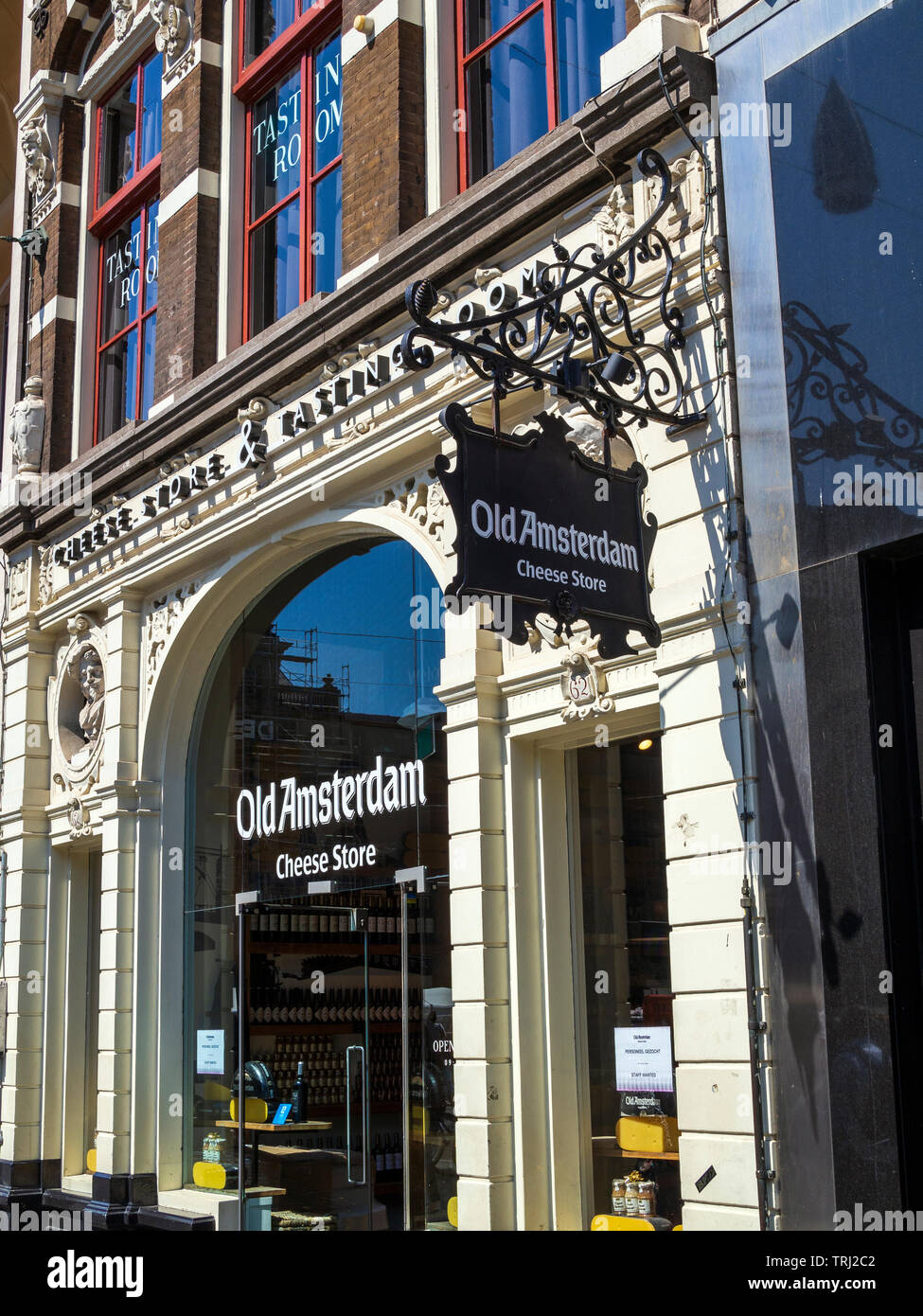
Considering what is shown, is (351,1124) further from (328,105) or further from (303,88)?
(303,88)

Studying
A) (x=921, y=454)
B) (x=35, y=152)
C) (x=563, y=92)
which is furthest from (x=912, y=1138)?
(x=35, y=152)

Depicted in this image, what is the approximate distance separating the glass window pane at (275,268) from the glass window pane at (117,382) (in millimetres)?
2359

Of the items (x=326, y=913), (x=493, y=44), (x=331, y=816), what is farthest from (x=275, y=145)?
(x=326, y=913)

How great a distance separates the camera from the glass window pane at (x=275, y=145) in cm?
1293

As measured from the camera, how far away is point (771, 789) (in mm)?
7359

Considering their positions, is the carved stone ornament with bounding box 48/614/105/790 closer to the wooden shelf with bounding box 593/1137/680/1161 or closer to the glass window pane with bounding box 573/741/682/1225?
the glass window pane with bounding box 573/741/682/1225

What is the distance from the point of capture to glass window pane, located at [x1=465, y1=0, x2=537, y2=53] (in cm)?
1056

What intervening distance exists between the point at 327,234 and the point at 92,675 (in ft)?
17.6

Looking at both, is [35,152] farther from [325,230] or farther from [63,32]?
[325,230]

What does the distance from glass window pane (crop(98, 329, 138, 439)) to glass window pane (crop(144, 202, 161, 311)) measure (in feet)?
1.42

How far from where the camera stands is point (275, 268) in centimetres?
1318

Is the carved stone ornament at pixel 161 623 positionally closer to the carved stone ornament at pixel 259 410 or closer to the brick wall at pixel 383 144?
the carved stone ornament at pixel 259 410

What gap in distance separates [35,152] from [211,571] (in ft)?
23.3

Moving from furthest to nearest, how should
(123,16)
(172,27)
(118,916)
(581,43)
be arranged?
(123,16)
(172,27)
(118,916)
(581,43)
